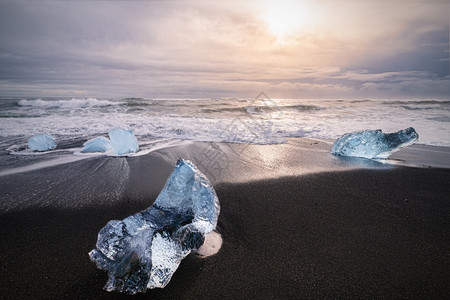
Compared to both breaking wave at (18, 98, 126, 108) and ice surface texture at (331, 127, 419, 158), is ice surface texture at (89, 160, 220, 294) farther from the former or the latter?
breaking wave at (18, 98, 126, 108)

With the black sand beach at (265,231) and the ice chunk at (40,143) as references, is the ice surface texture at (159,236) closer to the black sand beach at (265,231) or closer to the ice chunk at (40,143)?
the black sand beach at (265,231)

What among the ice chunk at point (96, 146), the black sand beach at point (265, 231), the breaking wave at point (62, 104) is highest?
the breaking wave at point (62, 104)

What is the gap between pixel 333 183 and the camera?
112 inches

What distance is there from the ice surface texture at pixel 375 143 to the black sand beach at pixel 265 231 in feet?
2.39

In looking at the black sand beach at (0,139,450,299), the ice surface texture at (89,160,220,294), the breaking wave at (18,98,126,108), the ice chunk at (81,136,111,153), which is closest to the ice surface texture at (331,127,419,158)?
the black sand beach at (0,139,450,299)

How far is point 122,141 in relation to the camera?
4.14 metres

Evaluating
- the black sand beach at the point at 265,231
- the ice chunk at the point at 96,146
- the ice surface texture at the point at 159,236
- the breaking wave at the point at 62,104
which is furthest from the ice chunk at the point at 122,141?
the breaking wave at the point at 62,104

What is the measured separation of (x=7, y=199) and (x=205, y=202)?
7.06 ft

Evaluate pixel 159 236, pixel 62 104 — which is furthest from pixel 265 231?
pixel 62 104

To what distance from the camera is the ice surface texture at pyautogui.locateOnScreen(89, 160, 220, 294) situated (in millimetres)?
1177

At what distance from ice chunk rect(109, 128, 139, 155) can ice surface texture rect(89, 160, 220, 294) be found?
8.74 ft

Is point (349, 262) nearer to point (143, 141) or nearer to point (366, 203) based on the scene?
point (366, 203)

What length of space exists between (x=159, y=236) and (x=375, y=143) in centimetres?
410

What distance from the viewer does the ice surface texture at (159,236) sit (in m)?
1.18
